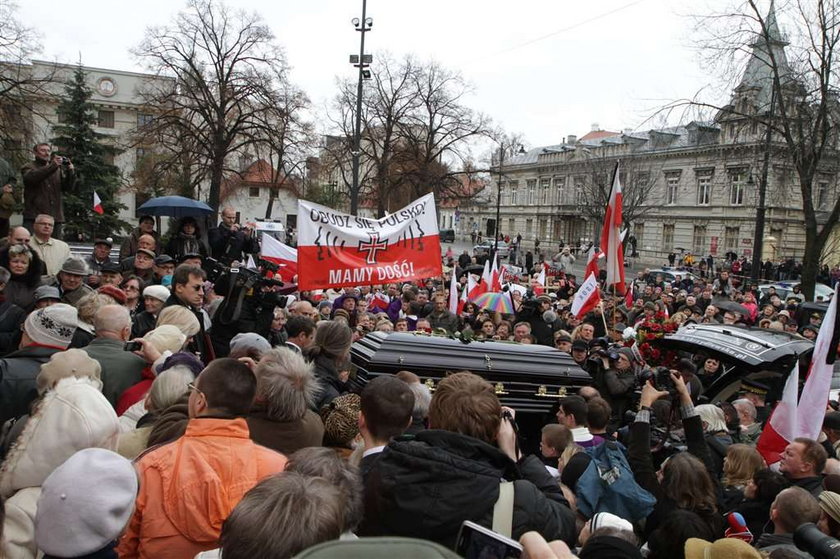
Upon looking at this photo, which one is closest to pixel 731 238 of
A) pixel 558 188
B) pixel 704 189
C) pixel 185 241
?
pixel 704 189

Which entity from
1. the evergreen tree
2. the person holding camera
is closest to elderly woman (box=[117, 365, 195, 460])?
the person holding camera

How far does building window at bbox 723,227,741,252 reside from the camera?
162 ft

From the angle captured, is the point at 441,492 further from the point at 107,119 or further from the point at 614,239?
the point at 107,119

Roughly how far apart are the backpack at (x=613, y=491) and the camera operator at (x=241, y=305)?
358 cm

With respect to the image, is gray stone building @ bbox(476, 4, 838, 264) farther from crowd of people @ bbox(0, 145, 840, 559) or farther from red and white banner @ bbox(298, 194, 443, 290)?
crowd of people @ bbox(0, 145, 840, 559)

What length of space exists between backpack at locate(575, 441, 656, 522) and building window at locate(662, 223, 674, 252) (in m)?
55.3

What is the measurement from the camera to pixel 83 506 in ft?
6.36

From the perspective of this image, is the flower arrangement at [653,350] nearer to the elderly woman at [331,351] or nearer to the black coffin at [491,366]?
the black coffin at [491,366]

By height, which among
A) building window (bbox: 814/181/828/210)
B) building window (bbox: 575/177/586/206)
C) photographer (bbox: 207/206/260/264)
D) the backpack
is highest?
building window (bbox: 575/177/586/206)

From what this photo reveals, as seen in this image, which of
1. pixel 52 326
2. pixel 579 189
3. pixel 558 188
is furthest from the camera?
pixel 558 188

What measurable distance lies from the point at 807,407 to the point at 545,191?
65.9 metres

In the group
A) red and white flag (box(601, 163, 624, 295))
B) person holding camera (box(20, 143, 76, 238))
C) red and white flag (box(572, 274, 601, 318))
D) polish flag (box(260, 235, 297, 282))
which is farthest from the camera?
red and white flag (box(572, 274, 601, 318))

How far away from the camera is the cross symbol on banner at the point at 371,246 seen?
304 inches

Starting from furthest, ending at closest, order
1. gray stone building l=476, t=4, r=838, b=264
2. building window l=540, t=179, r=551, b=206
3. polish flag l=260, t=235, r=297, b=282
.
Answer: building window l=540, t=179, r=551, b=206 → gray stone building l=476, t=4, r=838, b=264 → polish flag l=260, t=235, r=297, b=282
